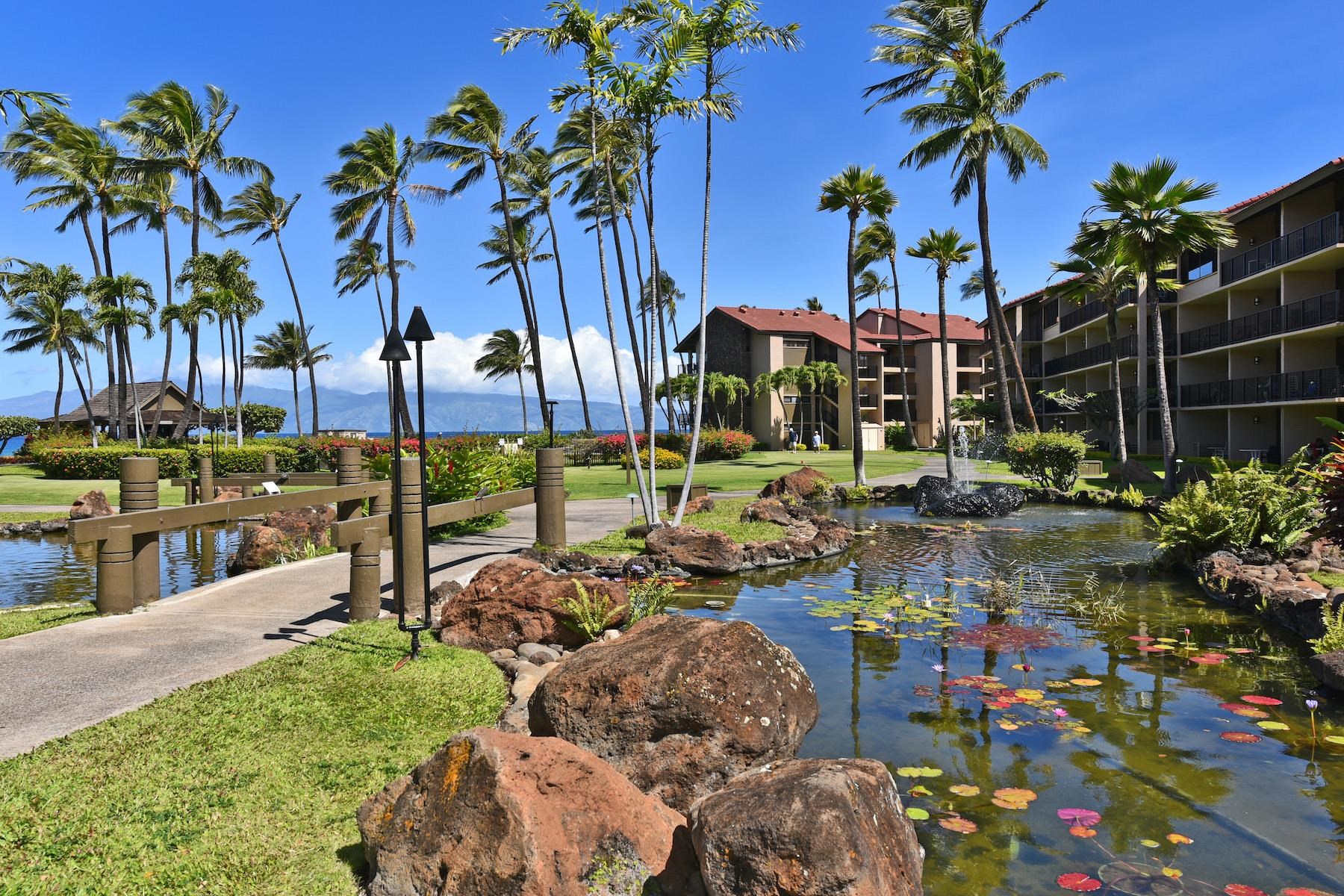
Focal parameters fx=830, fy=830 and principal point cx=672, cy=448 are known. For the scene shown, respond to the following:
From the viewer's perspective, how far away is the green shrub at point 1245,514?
36.4ft

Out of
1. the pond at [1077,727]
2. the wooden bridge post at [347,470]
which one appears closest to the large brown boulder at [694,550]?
the pond at [1077,727]

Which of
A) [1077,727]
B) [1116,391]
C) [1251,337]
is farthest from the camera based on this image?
[1116,391]

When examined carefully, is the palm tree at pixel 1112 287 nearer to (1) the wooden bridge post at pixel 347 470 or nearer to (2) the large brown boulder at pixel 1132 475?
(2) the large brown boulder at pixel 1132 475

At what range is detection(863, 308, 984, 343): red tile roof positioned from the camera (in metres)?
59.6

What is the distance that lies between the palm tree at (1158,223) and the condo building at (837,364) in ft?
103

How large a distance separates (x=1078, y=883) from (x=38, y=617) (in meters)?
9.34

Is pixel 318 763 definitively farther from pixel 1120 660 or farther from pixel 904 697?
pixel 1120 660

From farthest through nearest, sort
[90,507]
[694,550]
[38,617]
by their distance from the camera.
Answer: [90,507], [694,550], [38,617]

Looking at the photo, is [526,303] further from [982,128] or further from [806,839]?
[806,839]

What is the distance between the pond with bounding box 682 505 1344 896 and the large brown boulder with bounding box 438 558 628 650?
7.54ft

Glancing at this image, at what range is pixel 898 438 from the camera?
181 ft

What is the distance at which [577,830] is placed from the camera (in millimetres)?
3512

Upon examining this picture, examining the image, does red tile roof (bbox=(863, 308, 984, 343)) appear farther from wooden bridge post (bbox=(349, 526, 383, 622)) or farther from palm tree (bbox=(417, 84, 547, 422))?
wooden bridge post (bbox=(349, 526, 383, 622))

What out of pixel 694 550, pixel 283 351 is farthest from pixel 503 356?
pixel 694 550
